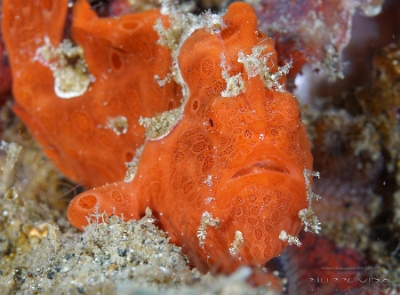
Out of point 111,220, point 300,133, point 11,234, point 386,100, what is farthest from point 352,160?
point 11,234

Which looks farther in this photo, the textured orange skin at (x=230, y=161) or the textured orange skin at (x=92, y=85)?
the textured orange skin at (x=92, y=85)

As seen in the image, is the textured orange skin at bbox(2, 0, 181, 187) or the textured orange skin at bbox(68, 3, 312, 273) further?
the textured orange skin at bbox(2, 0, 181, 187)

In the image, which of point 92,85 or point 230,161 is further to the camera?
point 92,85

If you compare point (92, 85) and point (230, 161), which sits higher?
point (92, 85)

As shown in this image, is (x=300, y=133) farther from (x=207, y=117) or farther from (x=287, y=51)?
(x=287, y=51)
